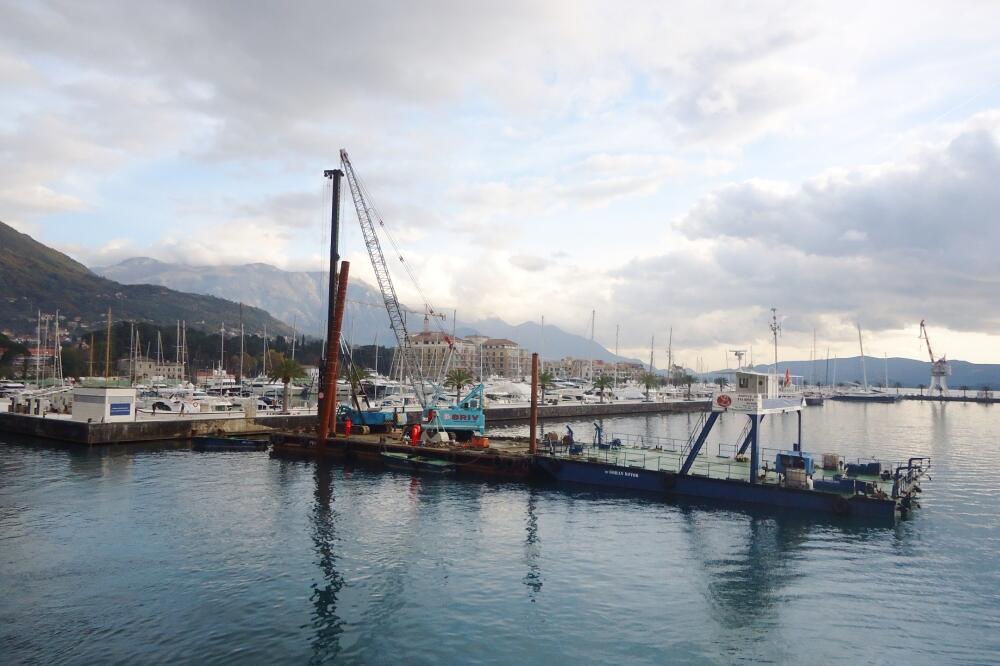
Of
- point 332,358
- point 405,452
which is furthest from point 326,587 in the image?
point 332,358

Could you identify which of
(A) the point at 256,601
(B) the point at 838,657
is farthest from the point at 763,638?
(A) the point at 256,601

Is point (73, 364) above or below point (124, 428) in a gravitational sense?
above

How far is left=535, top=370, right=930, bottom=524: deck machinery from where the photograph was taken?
3731 cm

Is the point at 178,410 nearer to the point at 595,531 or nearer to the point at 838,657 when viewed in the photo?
the point at 595,531

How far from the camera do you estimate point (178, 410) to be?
81875mm

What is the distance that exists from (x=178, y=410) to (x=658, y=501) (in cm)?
6694

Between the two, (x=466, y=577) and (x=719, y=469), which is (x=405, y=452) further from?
(x=466, y=577)

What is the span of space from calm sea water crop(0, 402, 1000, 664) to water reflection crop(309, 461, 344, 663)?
112 mm

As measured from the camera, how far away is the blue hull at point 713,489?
36.3 m

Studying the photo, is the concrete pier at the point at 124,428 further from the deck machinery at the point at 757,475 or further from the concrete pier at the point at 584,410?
the concrete pier at the point at 584,410

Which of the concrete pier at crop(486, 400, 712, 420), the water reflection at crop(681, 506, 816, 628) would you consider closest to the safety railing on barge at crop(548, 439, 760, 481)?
the water reflection at crop(681, 506, 816, 628)

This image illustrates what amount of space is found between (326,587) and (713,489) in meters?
26.6

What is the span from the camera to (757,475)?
40.5 meters

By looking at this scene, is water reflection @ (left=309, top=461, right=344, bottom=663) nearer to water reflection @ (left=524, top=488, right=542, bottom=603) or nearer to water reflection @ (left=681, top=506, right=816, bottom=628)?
water reflection @ (left=524, top=488, right=542, bottom=603)
